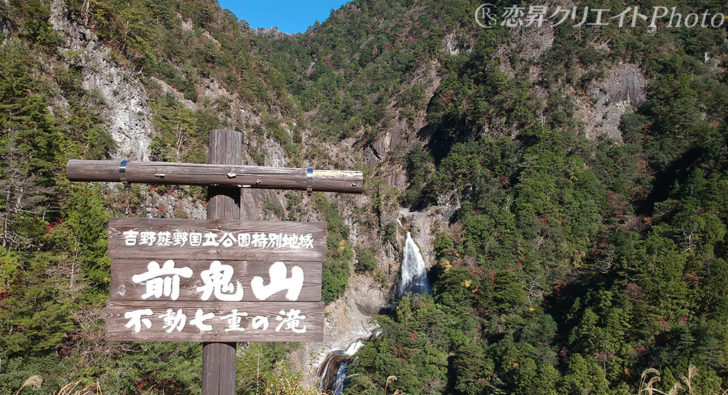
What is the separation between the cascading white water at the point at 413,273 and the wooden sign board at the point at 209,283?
106ft

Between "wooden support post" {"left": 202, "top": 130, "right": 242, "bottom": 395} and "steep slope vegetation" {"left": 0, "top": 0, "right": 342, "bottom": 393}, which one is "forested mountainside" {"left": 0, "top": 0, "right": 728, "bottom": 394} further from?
"wooden support post" {"left": 202, "top": 130, "right": 242, "bottom": 395}

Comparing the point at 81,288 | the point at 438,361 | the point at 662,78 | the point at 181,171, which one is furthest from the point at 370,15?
the point at 181,171

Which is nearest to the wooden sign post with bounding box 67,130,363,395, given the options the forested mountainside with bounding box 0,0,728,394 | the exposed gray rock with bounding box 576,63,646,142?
the forested mountainside with bounding box 0,0,728,394

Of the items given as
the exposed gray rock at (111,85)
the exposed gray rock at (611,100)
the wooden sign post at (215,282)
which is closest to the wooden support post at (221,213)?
the wooden sign post at (215,282)

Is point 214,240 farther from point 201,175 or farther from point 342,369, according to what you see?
point 342,369

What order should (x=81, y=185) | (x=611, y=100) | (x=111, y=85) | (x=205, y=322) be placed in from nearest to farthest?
(x=205, y=322), (x=81, y=185), (x=111, y=85), (x=611, y=100)

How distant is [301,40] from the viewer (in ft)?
258

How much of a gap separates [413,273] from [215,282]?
33194mm

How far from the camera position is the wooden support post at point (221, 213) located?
2545 millimetres

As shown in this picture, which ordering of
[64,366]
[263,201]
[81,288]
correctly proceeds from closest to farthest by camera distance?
[64,366]
[81,288]
[263,201]

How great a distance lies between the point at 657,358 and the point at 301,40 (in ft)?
264

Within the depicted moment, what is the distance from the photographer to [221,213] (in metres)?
2.69

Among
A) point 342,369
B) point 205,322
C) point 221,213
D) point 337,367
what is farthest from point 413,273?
point 205,322

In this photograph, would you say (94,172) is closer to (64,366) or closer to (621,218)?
(64,366)
